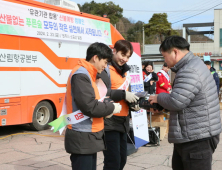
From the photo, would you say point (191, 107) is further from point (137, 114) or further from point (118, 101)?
point (137, 114)

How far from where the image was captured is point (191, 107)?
2.58 metres

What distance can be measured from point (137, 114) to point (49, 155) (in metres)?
1.93

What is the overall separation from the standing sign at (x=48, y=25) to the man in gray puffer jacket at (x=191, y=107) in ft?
15.9

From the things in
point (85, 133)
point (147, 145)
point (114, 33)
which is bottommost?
point (147, 145)

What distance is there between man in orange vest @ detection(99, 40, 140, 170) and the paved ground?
166 centimetres

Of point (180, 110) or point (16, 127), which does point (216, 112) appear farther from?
point (16, 127)

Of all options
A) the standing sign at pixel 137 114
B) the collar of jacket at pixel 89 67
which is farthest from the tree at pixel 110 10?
the collar of jacket at pixel 89 67

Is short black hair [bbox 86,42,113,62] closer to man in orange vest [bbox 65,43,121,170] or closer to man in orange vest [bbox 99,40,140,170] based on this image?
man in orange vest [bbox 65,43,121,170]

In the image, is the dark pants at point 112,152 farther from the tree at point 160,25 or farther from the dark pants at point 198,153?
the tree at point 160,25

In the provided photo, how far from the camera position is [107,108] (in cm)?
264

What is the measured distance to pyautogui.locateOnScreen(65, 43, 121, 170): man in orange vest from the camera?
2518mm

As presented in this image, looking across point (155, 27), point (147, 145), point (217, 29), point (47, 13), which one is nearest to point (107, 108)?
point (147, 145)

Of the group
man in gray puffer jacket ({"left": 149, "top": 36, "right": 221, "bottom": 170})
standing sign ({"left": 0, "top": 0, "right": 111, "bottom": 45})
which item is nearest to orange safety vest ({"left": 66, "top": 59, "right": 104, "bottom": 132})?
man in gray puffer jacket ({"left": 149, "top": 36, "right": 221, "bottom": 170})

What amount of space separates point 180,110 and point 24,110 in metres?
5.21
